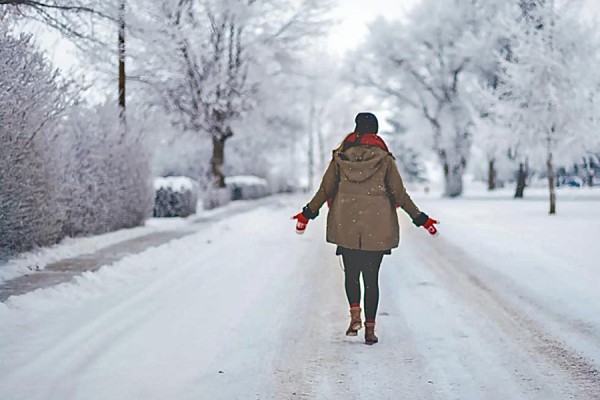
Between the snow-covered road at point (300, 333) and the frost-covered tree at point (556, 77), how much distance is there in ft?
32.8

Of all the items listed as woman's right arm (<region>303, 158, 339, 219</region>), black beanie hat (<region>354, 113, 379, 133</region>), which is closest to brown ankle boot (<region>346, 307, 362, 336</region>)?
woman's right arm (<region>303, 158, 339, 219</region>)

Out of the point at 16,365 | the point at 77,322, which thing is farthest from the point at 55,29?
the point at 16,365

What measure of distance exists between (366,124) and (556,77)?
16.1m

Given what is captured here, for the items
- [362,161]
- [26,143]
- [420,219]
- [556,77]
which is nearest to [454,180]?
[556,77]

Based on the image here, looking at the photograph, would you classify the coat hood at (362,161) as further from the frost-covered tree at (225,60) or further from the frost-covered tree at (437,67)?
the frost-covered tree at (437,67)

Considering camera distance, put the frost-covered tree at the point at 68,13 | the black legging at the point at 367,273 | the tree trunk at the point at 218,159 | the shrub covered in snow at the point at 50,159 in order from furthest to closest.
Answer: the tree trunk at the point at 218,159
the frost-covered tree at the point at 68,13
the shrub covered in snow at the point at 50,159
the black legging at the point at 367,273

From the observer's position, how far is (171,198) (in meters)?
20.1

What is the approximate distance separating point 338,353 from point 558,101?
16.5 m

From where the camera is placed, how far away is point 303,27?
29328 mm

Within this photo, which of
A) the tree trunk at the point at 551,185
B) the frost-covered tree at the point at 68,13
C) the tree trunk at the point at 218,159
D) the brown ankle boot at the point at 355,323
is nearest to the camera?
the brown ankle boot at the point at 355,323

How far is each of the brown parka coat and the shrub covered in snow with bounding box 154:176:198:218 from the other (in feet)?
49.8

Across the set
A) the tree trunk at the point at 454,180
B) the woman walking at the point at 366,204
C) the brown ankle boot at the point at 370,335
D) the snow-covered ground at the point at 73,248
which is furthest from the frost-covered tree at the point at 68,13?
the tree trunk at the point at 454,180

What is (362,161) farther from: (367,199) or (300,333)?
(300,333)

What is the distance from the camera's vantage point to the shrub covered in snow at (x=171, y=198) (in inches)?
789
